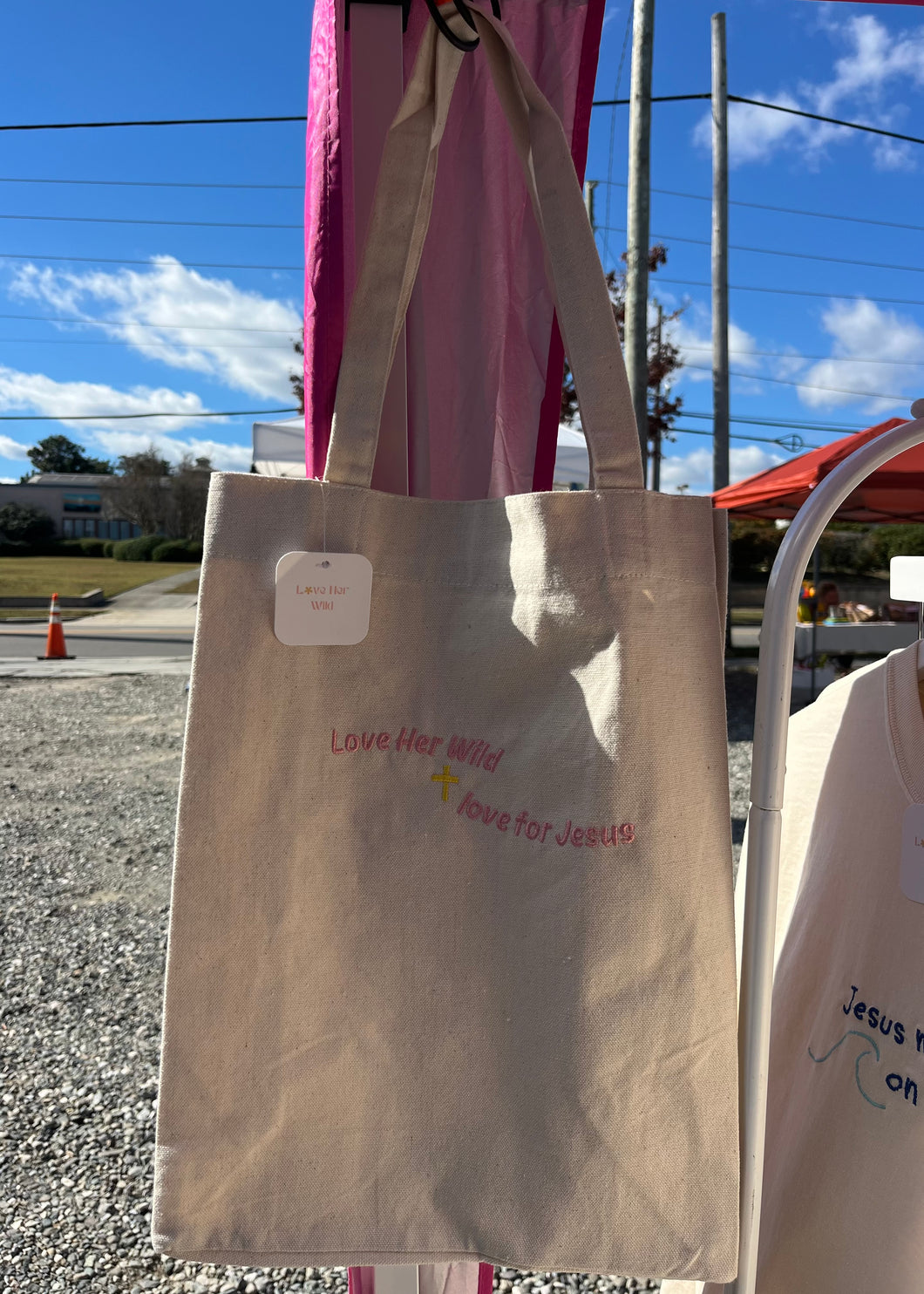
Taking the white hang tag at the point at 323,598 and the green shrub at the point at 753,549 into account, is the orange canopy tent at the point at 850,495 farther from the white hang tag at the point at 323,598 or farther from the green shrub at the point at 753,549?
the green shrub at the point at 753,549

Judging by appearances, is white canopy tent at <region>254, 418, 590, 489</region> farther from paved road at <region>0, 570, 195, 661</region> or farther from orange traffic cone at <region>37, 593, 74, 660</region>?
orange traffic cone at <region>37, 593, 74, 660</region>

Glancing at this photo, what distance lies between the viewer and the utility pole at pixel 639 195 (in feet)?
23.0

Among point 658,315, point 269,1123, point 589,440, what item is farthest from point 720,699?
point 658,315

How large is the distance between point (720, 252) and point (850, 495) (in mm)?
6542

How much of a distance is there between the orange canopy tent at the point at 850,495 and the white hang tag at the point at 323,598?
13.5ft

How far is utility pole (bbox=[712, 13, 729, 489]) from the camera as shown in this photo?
32.9 ft

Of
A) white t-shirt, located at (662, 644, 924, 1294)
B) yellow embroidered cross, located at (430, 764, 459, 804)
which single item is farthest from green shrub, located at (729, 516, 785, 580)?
yellow embroidered cross, located at (430, 764, 459, 804)

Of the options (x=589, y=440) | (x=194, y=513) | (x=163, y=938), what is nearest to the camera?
(x=589, y=440)

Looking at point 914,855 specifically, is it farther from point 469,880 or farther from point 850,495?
point 850,495

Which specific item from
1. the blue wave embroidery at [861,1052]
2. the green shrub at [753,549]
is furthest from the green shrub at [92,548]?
the blue wave embroidery at [861,1052]

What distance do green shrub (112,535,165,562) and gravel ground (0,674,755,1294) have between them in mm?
28844

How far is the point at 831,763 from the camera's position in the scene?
847mm

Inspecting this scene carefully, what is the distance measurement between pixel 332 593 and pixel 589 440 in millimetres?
225

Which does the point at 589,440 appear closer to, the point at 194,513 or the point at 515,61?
the point at 515,61
